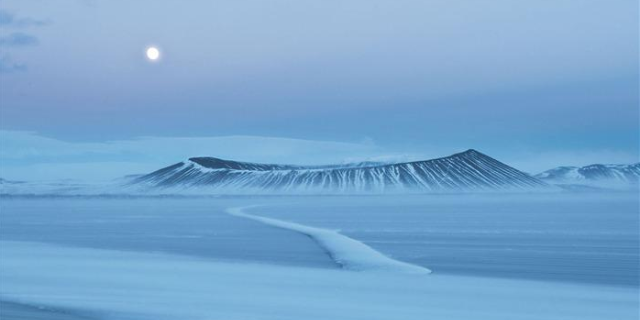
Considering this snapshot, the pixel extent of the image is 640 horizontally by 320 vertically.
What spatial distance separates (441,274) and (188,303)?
15.2 ft

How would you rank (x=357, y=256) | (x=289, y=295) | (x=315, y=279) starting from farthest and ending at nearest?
(x=357, y=256)
(x=315, y=279)
(x=289, y=295)

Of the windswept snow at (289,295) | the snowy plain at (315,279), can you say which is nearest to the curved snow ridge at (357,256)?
the snowy plain at (315,279)

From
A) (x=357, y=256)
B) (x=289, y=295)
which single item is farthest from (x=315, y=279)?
(x=357, y=256)

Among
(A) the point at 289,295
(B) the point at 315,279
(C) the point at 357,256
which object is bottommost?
(A) the point at 289,295

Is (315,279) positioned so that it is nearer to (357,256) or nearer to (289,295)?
(289,295)

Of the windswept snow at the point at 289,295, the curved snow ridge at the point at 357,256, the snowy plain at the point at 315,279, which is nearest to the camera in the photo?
the windswept snow at the point at 289,295

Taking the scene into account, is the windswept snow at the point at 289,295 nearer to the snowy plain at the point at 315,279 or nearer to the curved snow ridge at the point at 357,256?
the snowy plain at the point at 315,279

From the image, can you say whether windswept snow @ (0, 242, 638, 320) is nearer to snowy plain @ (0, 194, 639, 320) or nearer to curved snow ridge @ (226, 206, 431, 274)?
snowy plain @ (0, 194, 639, 320)

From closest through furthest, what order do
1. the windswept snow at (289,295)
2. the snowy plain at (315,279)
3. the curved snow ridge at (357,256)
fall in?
1. the windswept snow at (289,295)
2. the snowy plain at (315,279)
3. the curved snow ridge at (357,256)

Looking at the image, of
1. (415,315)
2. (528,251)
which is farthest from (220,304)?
(528,251)

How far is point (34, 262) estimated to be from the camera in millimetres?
15734

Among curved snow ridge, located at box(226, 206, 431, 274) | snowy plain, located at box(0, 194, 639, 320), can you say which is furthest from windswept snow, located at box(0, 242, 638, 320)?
Answer: curved snow ridge, located at box(226, 206, 431, 274)

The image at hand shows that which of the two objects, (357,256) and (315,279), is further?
(357,256)

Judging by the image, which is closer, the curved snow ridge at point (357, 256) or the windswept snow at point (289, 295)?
the windswept snow at point (289, 295)
